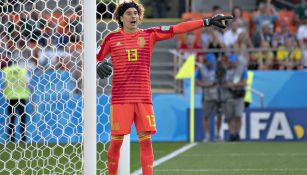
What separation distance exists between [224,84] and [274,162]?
19.7 feet

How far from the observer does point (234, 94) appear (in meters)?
18.8

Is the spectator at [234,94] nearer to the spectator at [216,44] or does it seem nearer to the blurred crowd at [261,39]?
the blurred crowd at [261,39]

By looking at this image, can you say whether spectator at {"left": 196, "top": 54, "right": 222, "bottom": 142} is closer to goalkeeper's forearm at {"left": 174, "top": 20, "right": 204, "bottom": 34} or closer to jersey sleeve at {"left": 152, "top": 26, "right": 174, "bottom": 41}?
jersey sleeve at {"left": 152, "top": 26, "right": 174, "bottom": 41}

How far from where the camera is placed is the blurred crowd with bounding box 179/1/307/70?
2086 centimetres

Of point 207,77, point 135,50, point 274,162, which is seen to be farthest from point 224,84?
point 135,50

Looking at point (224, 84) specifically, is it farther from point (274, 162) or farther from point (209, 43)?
point (274, 162)

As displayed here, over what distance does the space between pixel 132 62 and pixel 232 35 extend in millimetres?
13104

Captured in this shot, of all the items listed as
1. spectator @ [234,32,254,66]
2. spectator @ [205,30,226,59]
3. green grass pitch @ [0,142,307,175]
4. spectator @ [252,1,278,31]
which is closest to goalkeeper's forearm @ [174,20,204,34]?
green grass pitch @ [0,142,307,175]

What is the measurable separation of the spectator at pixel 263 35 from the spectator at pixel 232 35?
1.32 feet

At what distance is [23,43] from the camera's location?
11.4 metres

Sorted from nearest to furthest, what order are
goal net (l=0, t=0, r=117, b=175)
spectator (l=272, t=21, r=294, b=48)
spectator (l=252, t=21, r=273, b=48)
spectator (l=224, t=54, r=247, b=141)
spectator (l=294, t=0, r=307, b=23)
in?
goal net (l=0, t=0, r=117, b=175)
spectator (l=224, t=54, r=247, b=141)
spectator (l=272, t=21, r=294, b=48)
spectator (l=252, t=21, r=273, b=48)
spectator (l=294, t=0, r=307, b=23)

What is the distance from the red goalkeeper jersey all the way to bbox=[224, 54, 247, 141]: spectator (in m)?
9.55

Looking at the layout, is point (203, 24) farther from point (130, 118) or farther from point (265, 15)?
point (265, 15)

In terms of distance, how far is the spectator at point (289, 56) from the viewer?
20.7m
